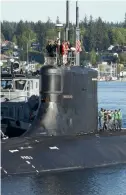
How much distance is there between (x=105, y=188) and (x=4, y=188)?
12.0 feet

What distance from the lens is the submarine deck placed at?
23.1m

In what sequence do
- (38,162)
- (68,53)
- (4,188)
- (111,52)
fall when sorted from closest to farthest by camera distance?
(4,188), (38,162), (68,53), (111,52)

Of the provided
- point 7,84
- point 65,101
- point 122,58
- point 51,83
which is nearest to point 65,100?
point 65,101

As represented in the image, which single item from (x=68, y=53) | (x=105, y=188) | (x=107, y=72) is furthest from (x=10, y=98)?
(x=107, y=72)

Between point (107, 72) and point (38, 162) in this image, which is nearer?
point (38, 162)

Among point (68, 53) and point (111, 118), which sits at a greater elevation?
point (68, 53)

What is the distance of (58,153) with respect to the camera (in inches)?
956

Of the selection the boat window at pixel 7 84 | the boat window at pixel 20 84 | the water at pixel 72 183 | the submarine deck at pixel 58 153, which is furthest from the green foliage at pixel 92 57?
the water at pixel 72 183

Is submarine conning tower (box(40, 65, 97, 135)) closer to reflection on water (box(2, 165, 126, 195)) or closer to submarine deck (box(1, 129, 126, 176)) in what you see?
submarine deck (box(1, 129, 126, 176))

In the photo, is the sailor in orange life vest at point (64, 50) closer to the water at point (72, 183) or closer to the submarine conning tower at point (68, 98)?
the submarine conning tower at point (68, 98)

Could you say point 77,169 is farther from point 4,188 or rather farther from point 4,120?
point 4,120

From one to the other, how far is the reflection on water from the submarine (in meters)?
0.28

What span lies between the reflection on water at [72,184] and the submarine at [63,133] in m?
0.28

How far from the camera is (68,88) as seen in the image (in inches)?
979
